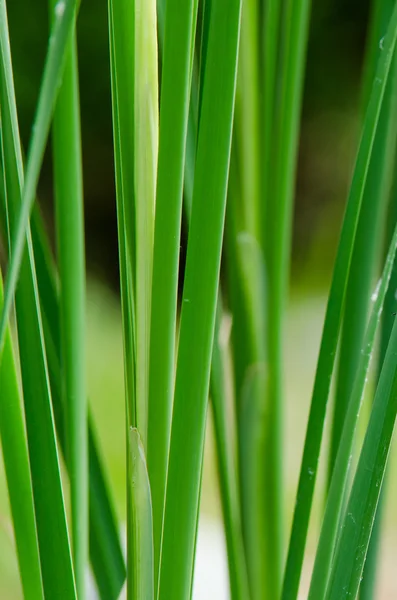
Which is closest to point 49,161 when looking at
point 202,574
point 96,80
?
point 96,80

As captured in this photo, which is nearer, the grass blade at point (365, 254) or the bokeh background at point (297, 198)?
the grass blade at point (365, 254)

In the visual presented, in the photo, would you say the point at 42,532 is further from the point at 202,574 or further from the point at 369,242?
the point at 202,574

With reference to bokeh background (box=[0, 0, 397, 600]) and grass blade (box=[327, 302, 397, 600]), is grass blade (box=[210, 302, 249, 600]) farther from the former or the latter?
bokeh background (box=[0, 0, 397, 600])

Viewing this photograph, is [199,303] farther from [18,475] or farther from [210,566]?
[210,566]

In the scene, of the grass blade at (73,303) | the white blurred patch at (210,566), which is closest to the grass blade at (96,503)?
the grass blade at (73,303)

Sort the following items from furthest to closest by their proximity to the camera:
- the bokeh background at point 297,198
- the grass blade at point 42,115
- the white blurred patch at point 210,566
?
1. the bokeh background at point 297,198
2. the white blurred patch at point 210,566
3. the grass blade at point 42,115

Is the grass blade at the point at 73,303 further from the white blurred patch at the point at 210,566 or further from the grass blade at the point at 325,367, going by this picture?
the white blurred patch at the point at 210,566

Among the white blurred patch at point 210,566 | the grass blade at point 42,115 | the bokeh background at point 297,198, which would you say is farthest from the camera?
the bokeh background at point 297,198
